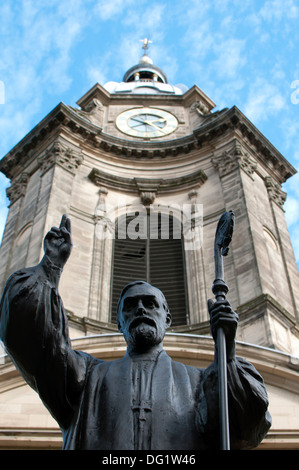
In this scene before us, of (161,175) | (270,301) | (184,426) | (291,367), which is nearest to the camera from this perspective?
(184,426)

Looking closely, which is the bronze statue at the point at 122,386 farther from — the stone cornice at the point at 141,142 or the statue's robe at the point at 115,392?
the stone cornice at the point at 141,142

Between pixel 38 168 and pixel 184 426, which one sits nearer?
pixel 184 426

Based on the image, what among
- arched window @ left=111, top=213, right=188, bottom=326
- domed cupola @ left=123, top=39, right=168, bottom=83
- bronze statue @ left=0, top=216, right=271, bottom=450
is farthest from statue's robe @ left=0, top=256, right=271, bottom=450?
domed cupola @ left=123, top=39, right=168, bottom=83

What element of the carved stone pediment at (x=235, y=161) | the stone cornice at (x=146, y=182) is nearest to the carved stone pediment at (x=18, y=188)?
the stone cornice at (x=146, y=182)

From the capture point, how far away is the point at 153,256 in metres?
22.4

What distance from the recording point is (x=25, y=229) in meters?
22.5

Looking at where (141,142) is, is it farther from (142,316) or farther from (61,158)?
(142,316)

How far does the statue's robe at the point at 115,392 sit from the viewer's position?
3.93 m

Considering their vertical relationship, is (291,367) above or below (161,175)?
below

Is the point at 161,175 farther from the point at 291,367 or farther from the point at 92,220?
the point at 291,367

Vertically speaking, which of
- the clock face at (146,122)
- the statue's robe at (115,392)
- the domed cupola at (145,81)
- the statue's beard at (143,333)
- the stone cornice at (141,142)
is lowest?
the statue's robe at (115,392)

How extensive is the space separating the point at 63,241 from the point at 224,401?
1.55 metres

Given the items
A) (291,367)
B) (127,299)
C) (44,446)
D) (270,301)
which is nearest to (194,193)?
(270,301)
